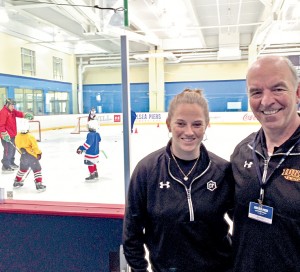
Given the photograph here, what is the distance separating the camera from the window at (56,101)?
1250 cm

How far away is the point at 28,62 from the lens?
12.6 meters

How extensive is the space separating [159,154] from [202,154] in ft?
0.52

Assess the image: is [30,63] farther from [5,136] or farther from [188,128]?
[188,128]

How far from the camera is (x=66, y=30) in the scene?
1212 cm

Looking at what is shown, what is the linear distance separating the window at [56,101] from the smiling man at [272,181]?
11835 millimetres

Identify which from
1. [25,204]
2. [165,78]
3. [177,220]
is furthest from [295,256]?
[165,78]

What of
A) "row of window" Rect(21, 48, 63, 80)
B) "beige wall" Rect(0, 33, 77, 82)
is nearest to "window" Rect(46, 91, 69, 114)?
"beige wall" Rect(0, 33, 77, 82)

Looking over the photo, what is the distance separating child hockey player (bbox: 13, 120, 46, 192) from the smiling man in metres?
3.25

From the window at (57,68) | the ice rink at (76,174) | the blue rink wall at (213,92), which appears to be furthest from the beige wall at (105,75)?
the ice rink at (76,174)

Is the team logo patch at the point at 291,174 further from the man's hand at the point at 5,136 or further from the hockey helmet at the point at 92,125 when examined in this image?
the man's hand at the point at 5,136

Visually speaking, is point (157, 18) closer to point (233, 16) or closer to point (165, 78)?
point (233, 16)

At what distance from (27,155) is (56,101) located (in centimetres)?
931

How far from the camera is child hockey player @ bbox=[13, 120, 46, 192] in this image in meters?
4.06

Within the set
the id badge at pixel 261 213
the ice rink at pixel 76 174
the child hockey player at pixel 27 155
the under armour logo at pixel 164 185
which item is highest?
the under armour logo at pixel 164 185
